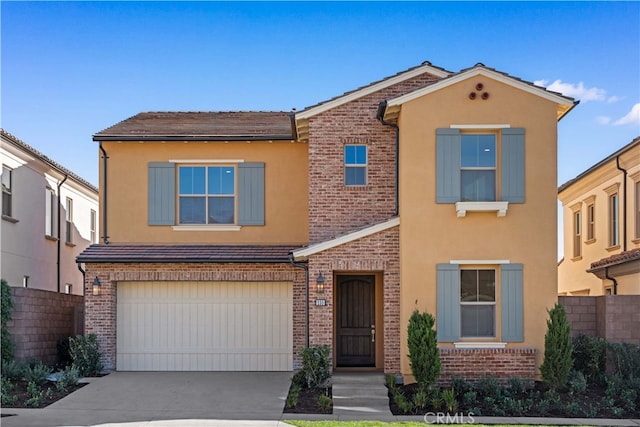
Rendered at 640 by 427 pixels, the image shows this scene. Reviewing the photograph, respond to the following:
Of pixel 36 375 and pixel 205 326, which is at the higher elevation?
pixel 205 326

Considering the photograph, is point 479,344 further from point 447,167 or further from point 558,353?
point 447,167

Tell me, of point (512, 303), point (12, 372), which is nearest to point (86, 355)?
point (12, 372)

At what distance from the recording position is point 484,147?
1527 cm

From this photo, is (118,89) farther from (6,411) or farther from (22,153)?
(6,411)

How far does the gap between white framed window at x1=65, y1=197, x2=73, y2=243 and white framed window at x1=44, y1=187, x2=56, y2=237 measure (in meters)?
1.02

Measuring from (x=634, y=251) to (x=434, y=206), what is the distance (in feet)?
22.2

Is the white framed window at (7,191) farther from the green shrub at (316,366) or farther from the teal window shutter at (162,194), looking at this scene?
the green shrub at (316,366)

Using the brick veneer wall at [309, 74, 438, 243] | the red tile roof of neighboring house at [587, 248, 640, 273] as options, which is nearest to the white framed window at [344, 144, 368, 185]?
the brick veneer wall at [309, 74, 438, 243]

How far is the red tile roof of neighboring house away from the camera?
711 inches

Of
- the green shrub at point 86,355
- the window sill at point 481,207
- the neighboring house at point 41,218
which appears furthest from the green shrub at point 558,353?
the neighboring house at point 41,218

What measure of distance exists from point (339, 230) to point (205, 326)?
4156 millimetres

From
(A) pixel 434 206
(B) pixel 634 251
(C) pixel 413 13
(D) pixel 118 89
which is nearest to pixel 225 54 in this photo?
(D) pixel 118 89

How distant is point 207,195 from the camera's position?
59.3ft

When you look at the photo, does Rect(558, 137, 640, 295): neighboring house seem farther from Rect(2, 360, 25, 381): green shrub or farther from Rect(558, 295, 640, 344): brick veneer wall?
Rect(2, 360, 25, 381): green shrub
